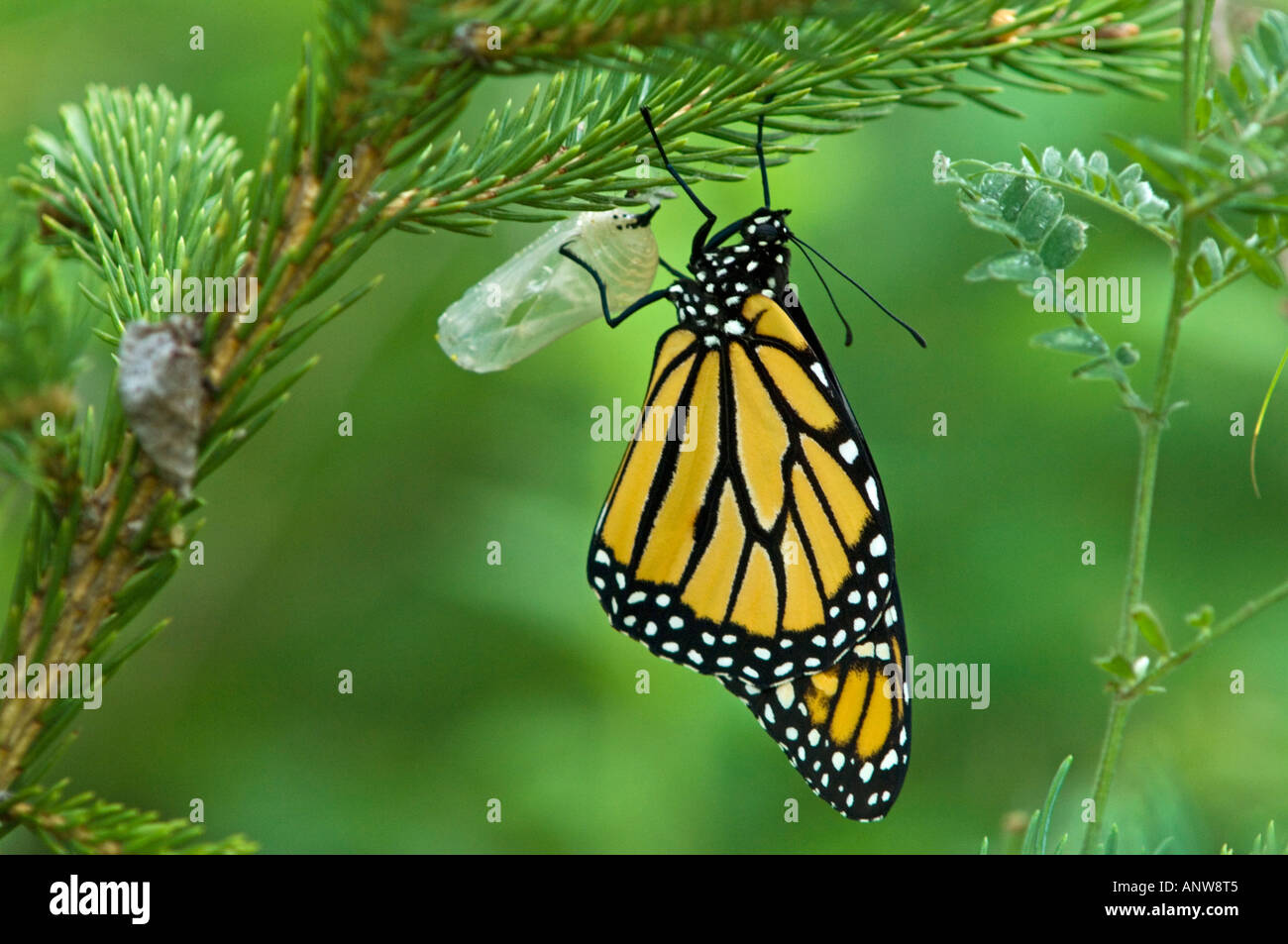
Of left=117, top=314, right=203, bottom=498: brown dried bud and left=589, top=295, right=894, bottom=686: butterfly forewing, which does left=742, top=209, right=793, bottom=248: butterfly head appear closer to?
left=589, top=295, right=894, bottom=686: butterfly forewing

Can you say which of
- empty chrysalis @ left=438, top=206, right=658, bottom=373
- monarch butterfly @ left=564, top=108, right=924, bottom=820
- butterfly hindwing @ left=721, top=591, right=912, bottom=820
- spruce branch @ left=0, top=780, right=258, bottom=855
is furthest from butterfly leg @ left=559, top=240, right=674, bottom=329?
spruce branch @ left=0, top=780, right=258, bottom=855

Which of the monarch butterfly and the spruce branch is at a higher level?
the monarch butterfly

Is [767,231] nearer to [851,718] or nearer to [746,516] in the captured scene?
[746,516]

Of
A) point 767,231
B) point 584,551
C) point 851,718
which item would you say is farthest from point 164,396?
point 584,551

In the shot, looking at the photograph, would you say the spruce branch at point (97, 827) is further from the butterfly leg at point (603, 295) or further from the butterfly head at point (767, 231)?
the butterfly head at point (767, 231)

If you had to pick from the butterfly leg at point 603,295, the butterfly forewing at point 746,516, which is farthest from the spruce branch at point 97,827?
the butterfly forewing at point 746,516

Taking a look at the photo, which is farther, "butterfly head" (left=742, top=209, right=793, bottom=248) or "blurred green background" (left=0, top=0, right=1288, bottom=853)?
"blurred green background" (left=0, top=0, right=1288, bottom=853)
